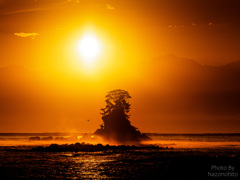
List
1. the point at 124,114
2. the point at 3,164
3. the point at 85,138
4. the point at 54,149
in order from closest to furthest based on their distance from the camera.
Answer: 1. the point at 3,164
2. the point at 54,149
3. the point at 124,114
4. the point at 85,138

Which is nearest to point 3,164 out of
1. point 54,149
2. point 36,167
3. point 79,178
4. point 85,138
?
point 36,167

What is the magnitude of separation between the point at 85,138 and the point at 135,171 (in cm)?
11150

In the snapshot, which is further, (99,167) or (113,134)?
(113,134)

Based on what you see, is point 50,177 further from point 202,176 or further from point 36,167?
point 202,176

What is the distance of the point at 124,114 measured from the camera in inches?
5655

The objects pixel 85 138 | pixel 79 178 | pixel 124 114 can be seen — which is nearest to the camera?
pixel 79 178

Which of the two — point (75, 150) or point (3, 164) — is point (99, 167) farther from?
point (75, 150)

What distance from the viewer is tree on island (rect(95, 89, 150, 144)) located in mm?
142250

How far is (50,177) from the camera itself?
58250 mm

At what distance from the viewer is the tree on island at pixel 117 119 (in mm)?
142250

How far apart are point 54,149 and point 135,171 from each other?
54571mm

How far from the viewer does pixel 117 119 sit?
142m

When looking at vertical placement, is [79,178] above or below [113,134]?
below

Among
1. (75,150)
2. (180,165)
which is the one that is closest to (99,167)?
(180,165)
